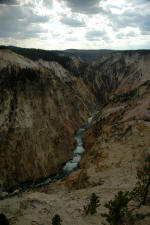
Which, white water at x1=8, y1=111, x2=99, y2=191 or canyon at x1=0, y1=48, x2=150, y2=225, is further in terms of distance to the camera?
white water at x1=8, y1=111, x2=99, y2=191

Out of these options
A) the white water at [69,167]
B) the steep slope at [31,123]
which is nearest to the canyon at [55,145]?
the steep slope at [31,123]

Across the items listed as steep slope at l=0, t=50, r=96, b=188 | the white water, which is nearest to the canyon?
steep slope at l=0, t=50, r=96, b=188

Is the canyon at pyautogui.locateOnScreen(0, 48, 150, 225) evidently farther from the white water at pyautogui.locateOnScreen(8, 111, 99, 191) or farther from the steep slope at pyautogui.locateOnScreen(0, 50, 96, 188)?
the white water at pyautogui.locateOnScreen(8, 111, 99, 191)

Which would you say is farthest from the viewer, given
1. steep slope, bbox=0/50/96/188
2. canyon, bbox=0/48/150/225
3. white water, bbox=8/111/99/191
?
steep slope, bbox=0/50/96/188

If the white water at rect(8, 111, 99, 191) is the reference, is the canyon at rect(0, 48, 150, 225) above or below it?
above

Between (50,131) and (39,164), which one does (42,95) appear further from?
(39,164)

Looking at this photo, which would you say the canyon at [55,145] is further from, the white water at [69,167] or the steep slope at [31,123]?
the white water at [69,167]

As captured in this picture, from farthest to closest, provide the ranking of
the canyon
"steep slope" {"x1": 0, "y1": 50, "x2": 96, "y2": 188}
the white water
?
"steep slope" {"x1": 0, "y1": 50, "x2": 96, "y2": 188} < the white water < the canyon

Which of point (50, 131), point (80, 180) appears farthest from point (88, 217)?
point (50, 131)
